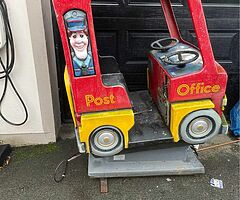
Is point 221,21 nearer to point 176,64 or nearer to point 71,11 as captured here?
point 176,64

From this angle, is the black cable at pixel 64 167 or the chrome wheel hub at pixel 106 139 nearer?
the chrome wheel hub at pixel 106 139

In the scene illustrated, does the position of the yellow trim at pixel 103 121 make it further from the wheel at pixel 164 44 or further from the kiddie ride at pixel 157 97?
the wheel at pixel 164 44

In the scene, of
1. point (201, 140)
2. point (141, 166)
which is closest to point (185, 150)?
point (201, 140)

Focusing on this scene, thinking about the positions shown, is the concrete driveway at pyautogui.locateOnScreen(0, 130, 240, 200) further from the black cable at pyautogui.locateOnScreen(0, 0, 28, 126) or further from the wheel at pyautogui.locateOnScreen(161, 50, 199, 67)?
the wheel at pyautogui.locateOnScreen(161, 50, 199, 67)

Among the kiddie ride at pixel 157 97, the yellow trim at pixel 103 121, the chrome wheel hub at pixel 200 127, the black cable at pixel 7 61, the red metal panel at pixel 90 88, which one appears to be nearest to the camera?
the red metal panel at pixel 90 88

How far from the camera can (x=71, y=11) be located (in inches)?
62.8

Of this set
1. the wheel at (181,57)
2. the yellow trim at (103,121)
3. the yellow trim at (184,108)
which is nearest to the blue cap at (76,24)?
the yellow trim at (103,121)

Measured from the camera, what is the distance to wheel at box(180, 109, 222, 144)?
1965 mm

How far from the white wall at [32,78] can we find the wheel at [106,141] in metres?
0.84

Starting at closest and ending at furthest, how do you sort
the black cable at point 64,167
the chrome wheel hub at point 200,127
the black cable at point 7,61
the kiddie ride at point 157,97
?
1. the kiddie ride at point 157,97
2. the chrome wheel hub at point 200,127
3. the black cable at point 7,61
4. the black cable at point 64,167

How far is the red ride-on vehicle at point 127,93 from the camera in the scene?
5.51 ft

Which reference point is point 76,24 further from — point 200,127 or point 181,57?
point 200,127

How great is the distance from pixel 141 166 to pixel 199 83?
852 millimetres

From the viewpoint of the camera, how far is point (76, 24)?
163cm
